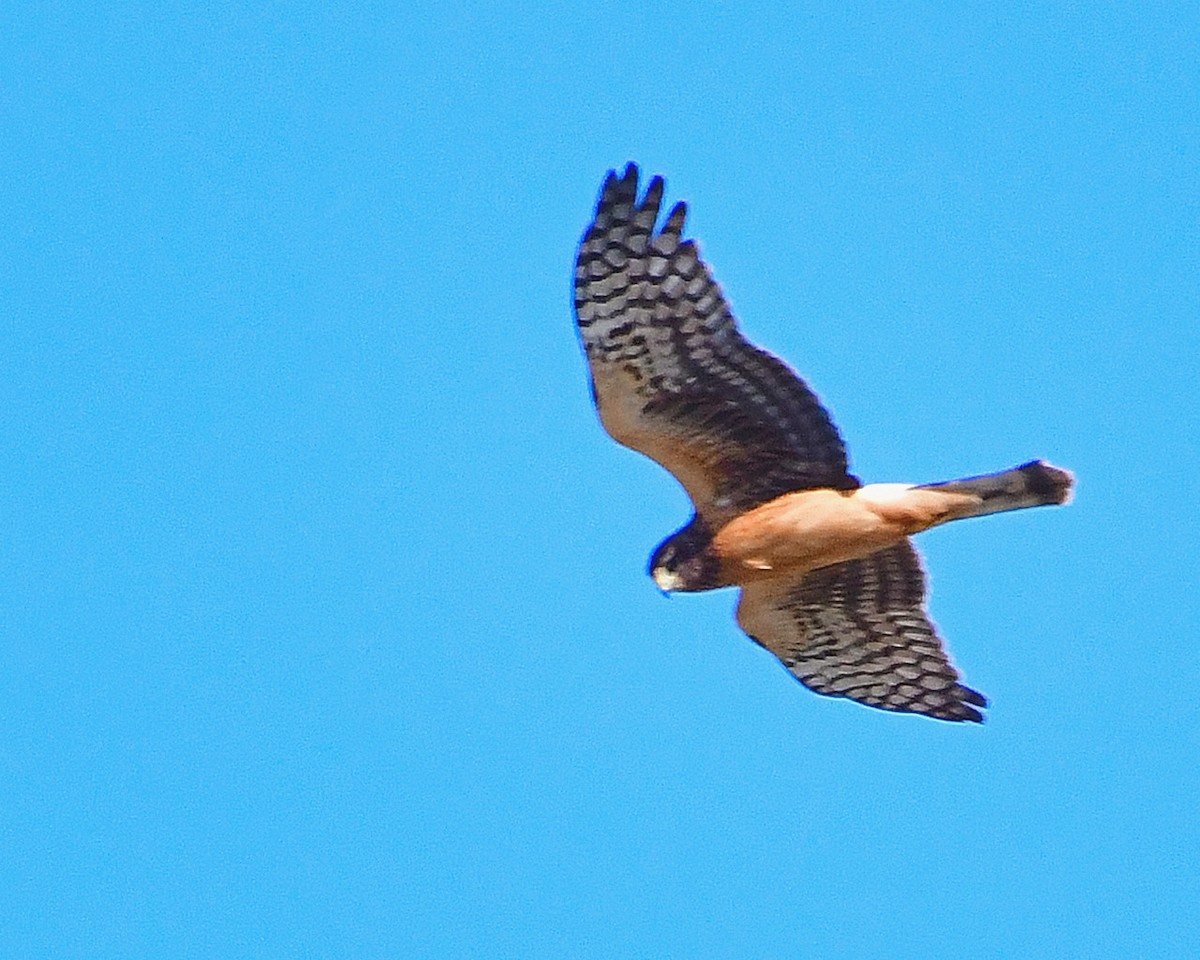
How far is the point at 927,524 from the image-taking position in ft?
35.4

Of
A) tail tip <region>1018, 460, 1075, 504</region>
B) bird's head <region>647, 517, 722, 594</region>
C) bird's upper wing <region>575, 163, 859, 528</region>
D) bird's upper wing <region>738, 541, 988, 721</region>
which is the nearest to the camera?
bird's upper wing <region>575, 163, 859, 528</region>

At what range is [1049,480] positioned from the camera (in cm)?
1058

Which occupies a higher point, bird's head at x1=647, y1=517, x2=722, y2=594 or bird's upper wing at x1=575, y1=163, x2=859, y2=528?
bird's upper wing at x1=575, y1=163, x2=859, y2=528

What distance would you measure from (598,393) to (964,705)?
132 inches

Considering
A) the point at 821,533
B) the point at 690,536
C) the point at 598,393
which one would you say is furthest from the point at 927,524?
the point at 598,393

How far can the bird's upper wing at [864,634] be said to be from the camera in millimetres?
11680

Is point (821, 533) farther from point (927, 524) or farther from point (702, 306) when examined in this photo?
point (702, 306)

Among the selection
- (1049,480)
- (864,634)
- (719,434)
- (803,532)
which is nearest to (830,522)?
(803,532)

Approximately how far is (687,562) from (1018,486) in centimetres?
188

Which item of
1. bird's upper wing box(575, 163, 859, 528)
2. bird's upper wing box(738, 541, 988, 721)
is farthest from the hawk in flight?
bird's upper wing box(738, 541, 988, 721)

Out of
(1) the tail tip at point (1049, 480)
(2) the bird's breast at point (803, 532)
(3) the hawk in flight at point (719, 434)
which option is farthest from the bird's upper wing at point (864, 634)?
(1) the tail tip at point (1049, 480)

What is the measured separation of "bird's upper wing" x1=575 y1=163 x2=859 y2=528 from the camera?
1030 cm

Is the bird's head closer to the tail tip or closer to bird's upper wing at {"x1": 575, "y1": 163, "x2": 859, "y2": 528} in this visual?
bird's upper wing at {"x1": 575, "y1": 163, "x2": 859, "y2": 528}

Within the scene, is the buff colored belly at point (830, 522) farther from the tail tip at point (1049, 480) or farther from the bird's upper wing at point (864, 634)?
the bird's upper wing at point (864, 634)
